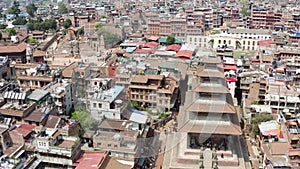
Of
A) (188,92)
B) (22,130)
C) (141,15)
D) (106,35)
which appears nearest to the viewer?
(188,92)

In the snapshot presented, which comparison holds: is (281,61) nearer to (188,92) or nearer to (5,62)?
(188,92)

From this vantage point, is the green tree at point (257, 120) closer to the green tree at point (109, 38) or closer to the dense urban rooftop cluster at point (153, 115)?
the dense urban rooftop cluster at point (153, 115)

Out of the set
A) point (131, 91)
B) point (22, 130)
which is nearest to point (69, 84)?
point (22, 130)

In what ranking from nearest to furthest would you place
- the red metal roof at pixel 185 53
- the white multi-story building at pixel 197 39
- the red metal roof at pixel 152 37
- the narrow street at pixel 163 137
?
the narrow street at pixel 163 137
the red metal roof at pixel 185 53
the white multi-story building at pixel 197 39
the red metal roof at pixel 152 37

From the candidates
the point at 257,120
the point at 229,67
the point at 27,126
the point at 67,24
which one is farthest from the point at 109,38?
the point at 67,24

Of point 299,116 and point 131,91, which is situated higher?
point 131,91

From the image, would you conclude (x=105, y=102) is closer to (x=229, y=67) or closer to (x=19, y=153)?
(x=19, y=153)

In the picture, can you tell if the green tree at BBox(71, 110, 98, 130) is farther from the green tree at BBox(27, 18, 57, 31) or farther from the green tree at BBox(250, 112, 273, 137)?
the green tree at BBox(27, 18, 57, 31)

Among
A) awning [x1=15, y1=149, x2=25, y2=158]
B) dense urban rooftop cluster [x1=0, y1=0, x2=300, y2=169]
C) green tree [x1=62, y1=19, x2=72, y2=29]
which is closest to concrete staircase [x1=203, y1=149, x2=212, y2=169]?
dense urban rooftop cluster [x1=0, y1=0, x2=300, y2=169]

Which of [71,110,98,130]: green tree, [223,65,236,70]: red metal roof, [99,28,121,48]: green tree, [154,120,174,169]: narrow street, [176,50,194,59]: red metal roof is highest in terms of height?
[99,28,121,48]: green tree

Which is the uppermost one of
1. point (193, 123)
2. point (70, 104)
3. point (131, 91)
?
point (131, 91)

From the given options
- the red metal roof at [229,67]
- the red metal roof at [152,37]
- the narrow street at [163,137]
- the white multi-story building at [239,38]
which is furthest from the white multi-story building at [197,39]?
the narrow street at [163,137]
